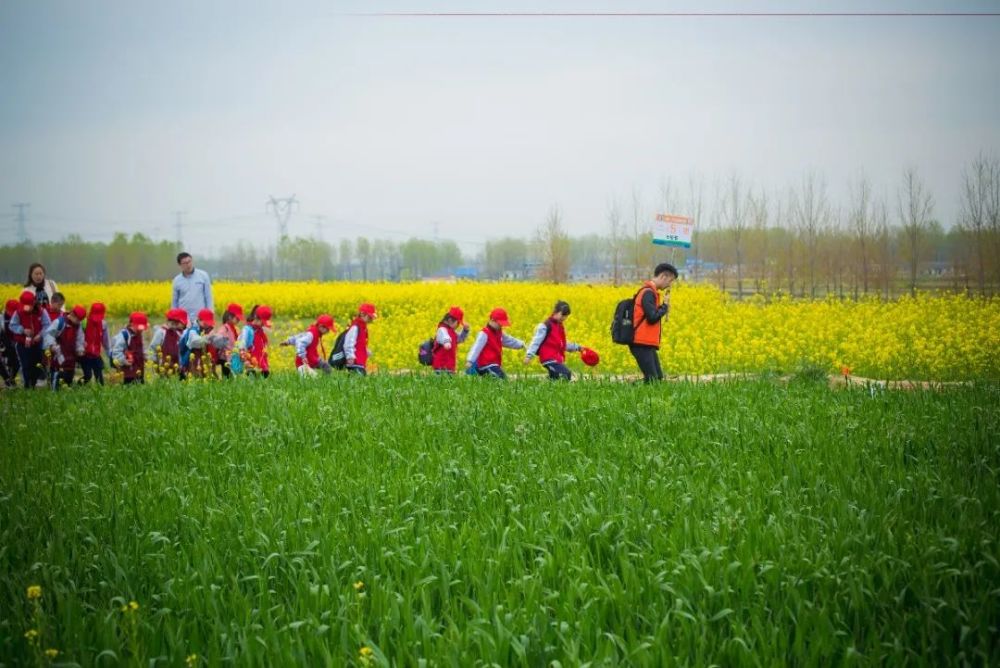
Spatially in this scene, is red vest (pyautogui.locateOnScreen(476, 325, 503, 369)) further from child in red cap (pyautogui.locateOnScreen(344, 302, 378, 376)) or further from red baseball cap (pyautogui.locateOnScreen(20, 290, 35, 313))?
red baseball cap (pyautogui.locateOnScreen(20, 290, 35, 313))

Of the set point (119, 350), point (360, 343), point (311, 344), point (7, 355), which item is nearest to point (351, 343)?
point (360, 343)

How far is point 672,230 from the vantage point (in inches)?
781

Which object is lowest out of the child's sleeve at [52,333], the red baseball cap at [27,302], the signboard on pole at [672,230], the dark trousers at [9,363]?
the dark trousers at [9,363]

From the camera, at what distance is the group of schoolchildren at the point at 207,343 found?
1442 centimetres

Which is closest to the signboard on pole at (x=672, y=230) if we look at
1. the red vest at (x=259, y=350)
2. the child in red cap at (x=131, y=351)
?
the red vest at (x=259, y=350)

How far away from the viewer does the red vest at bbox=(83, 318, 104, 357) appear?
15312 mm

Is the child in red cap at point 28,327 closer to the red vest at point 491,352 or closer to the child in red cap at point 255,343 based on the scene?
the child in red cap at point 255,343

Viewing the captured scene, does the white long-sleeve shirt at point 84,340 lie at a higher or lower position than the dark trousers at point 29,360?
higher

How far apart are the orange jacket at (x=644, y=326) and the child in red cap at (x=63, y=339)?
8.32 meters

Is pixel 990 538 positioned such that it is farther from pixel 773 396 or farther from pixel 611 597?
pixel 773 396

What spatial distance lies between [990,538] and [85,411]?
917cm

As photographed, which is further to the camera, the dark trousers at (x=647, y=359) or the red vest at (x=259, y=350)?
the red vest at (x=259, y=350)

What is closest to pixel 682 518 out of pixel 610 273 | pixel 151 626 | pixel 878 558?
pixel 878 558

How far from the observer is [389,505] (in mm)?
6664
